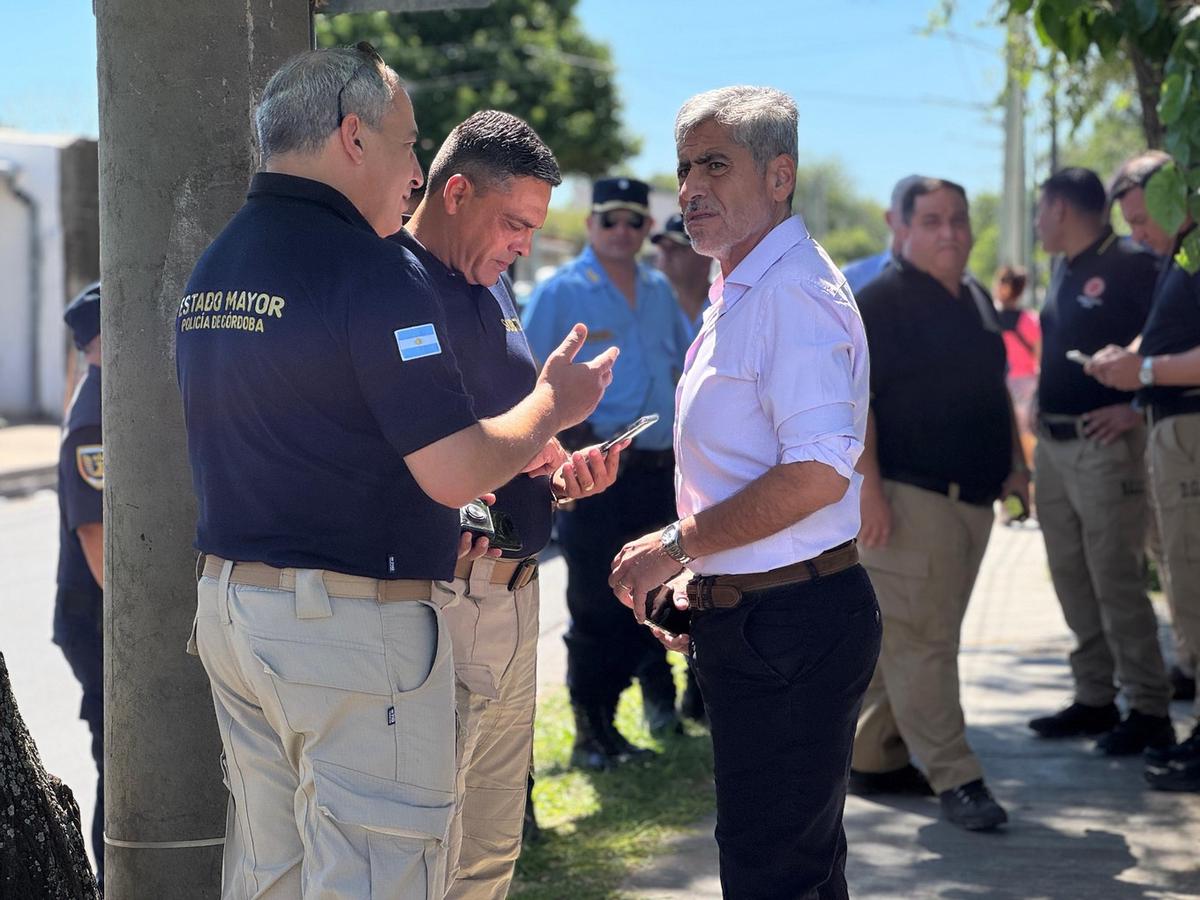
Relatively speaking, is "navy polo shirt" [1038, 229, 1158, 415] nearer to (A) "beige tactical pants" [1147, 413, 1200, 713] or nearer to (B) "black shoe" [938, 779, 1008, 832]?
(A) "beige tactical pants" [1147, 413, 1200, 713]

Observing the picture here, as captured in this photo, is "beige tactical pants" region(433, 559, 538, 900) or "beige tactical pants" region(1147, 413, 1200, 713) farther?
"beige tactical pants" region(1147, 413, 1200, 713)

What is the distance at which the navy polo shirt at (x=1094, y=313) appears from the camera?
20.0 feet

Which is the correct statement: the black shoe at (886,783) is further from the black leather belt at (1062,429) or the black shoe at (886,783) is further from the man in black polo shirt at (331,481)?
the man in black polo shirt at (331,481)

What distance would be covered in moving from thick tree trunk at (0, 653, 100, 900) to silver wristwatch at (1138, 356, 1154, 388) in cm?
401

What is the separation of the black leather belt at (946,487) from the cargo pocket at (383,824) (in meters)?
2.90

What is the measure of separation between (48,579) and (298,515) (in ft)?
27.3

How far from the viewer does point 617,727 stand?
631 cm

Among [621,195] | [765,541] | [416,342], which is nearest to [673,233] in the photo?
[621,195]

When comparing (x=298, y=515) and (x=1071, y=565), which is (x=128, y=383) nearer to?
(x=298, y=515)

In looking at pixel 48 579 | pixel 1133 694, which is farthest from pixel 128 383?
pixel 48 579

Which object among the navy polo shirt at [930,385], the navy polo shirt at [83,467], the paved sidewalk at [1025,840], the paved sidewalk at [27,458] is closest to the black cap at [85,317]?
the navy polo shirt at [83,467]

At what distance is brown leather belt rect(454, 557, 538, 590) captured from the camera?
11.5 feet

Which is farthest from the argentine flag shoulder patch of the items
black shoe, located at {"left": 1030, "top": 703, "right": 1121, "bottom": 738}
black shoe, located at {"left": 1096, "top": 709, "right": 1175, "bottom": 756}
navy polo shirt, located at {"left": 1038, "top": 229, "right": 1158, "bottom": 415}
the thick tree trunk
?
black shoe, located at {"left": 1030, "top": 703, "right": 1121, "bottom": 738}

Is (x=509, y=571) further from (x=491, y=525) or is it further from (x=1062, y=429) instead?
(x=1062, y=429)
